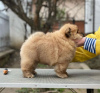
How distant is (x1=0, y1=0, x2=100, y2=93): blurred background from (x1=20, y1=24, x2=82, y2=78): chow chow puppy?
6.79ft

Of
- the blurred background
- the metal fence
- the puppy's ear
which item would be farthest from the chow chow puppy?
the metal fence

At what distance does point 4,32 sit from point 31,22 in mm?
1853

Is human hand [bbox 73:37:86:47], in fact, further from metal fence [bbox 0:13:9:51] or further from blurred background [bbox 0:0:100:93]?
metal fence [bbox 0:13:9:51]

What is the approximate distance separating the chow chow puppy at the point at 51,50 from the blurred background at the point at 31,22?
6.79ft

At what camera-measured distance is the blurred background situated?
17.1ft

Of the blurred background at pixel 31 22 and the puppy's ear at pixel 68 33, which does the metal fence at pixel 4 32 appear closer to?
the blurred background at pixel 31 22

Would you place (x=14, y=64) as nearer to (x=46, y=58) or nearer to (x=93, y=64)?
(x=93, y=64)

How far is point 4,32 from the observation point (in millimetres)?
6828

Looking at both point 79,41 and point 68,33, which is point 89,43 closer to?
point 79,41

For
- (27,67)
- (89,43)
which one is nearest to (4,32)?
(27,67)

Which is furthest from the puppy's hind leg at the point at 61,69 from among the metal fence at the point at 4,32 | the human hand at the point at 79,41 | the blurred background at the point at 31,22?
the metal fence at the point at 4,32

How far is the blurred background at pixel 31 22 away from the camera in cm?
521

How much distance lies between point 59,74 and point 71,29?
53cm

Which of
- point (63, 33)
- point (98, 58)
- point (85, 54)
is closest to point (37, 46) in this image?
point (63, 33)
